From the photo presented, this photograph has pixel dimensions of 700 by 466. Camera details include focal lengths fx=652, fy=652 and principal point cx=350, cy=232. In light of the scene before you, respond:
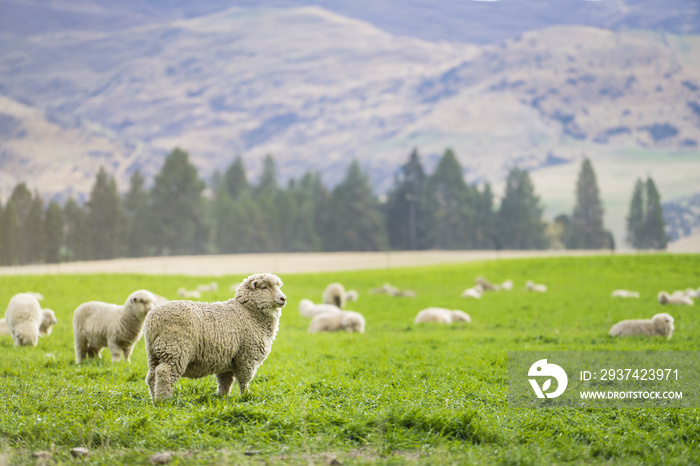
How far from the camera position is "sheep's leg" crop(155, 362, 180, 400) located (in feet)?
26.1

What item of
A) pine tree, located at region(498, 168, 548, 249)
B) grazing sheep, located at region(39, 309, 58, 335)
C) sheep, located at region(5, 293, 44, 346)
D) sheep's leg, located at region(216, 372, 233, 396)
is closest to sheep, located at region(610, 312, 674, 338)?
sheep's leg, located at region(216, 372, 233, 396)

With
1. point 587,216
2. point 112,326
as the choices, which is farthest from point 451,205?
point 112,326

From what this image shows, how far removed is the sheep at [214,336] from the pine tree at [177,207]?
318ft

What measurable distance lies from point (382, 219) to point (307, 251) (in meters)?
13.9

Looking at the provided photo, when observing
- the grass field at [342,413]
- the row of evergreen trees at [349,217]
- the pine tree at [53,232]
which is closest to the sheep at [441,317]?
the grass field at [342,413]

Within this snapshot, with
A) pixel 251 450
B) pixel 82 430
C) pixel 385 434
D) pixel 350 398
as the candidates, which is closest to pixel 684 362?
pixel 350 398

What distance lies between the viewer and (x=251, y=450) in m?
6.47

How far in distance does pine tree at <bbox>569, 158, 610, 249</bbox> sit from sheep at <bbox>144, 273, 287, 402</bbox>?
112240 mm

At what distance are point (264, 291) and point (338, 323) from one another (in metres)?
12.3

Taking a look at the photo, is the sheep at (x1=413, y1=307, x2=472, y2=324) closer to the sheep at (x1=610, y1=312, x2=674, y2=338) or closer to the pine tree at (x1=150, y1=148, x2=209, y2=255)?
the sheep at (x1=610, y1=312, x2=674, y2=338)

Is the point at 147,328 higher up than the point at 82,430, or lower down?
higher up

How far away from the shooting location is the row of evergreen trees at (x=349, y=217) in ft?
337

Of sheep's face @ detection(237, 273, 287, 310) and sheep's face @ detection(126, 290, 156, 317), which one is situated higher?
sheep's face @ detection(237, 273, 287, 310)

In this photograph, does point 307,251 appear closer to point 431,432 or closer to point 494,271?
point 494,271
